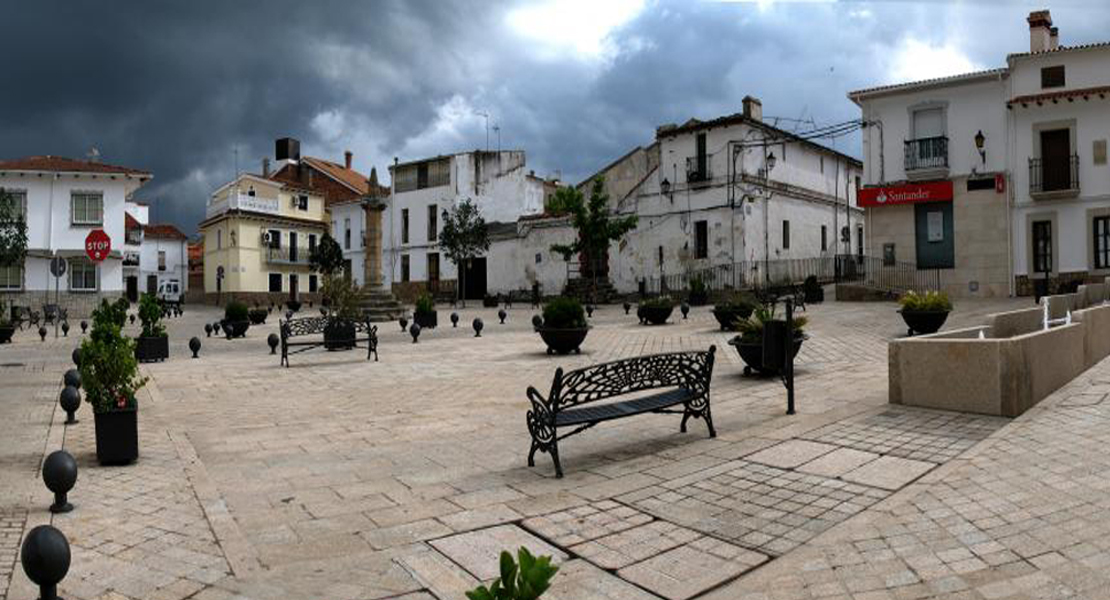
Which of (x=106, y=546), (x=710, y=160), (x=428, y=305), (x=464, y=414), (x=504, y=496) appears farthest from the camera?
(x=710, y=160)

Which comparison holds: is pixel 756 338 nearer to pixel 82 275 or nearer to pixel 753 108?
pixel 753 108

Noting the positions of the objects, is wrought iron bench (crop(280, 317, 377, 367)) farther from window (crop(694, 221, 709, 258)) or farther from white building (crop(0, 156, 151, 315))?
white building (crop(0, 156, 151, 315))

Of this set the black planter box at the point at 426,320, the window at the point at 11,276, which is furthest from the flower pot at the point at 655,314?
the window at the point at 11,276

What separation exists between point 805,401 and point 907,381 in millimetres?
1125

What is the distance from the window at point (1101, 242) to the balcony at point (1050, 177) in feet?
3.87

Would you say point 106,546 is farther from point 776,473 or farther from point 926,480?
point 926,480

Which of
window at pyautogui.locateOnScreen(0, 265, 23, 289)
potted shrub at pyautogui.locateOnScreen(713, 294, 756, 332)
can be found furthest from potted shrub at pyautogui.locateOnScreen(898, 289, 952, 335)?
window at pyautogui.locateOnScreen(0, 265, 23, 289)

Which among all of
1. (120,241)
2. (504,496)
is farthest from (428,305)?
(120,241)

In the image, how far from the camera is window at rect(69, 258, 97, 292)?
35906mm

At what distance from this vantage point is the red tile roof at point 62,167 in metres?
34.7

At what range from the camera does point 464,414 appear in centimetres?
807

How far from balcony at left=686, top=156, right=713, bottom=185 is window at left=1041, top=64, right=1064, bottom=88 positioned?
12.8 metres

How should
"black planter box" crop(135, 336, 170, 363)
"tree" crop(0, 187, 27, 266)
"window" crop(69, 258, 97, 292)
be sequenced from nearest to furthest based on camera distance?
1. "black planter box" crop(135, 336, 170, 363)
2. "tree" crop(0, 187, 27, 266)
3. "window" crop(69, 258, 97, 292)

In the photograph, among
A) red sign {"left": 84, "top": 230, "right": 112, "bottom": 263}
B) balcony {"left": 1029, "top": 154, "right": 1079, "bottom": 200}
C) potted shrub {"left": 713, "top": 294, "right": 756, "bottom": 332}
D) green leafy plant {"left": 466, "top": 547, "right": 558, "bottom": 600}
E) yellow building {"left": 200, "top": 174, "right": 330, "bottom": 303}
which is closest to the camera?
green leafy plant {"left": 466, "top": 547, "right": 558, "bottom": 600}
